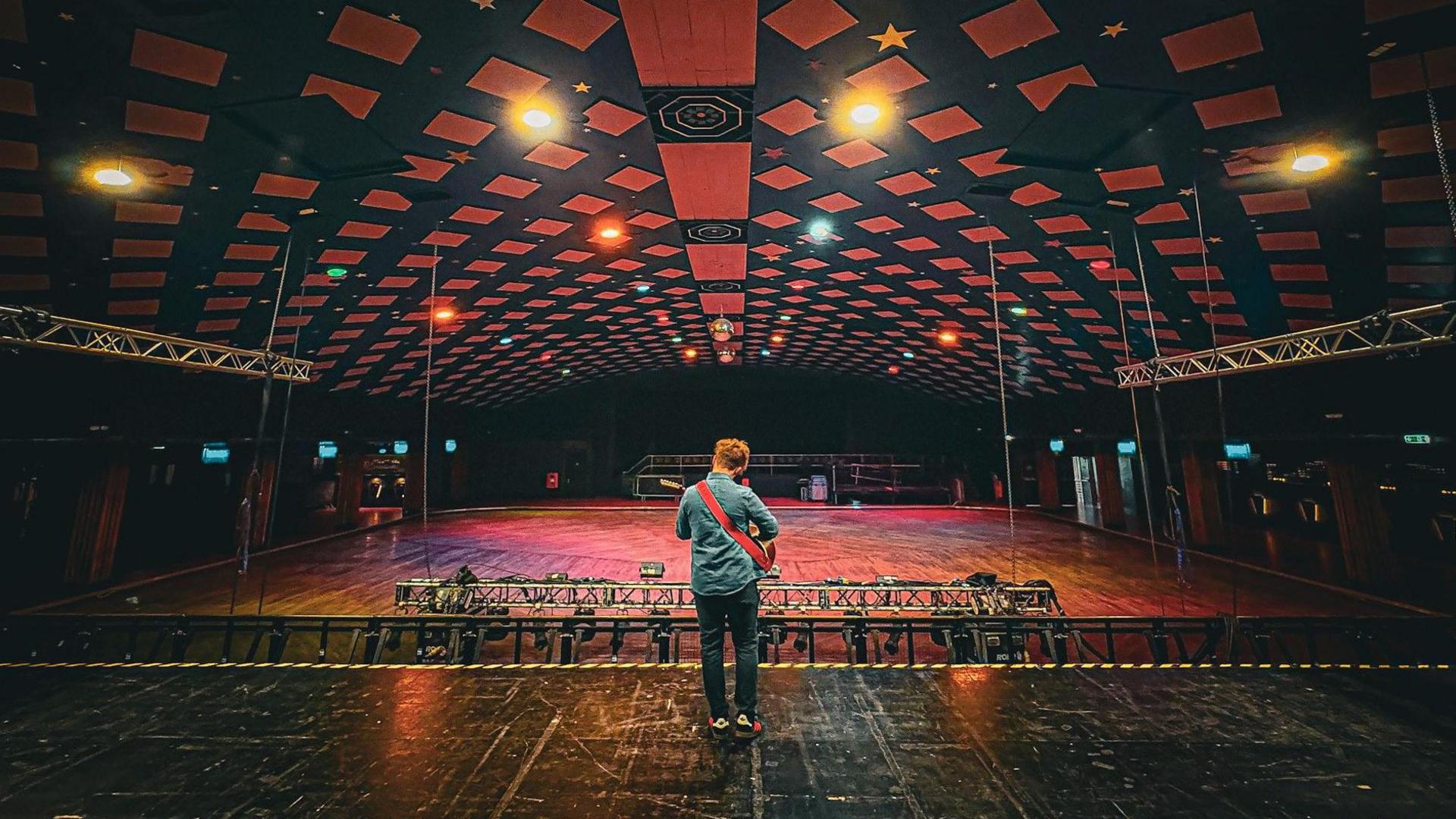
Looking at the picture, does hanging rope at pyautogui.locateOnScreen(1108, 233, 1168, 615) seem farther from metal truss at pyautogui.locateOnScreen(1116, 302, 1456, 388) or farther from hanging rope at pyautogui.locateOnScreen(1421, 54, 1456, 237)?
hanging rope at pyautogui.locateOnScreen(1421, 54, 1456, 237)

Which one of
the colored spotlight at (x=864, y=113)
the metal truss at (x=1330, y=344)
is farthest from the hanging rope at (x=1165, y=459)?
the colored spotlight at (x=864, y=113)

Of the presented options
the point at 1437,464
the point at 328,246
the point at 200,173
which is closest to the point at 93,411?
the point at 328,246

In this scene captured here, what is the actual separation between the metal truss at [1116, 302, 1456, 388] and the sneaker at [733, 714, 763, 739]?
275 inches

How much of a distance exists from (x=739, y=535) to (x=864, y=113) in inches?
152

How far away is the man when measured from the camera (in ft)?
9.37

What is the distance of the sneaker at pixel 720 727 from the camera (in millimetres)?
2889

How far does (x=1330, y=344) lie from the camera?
692 cm

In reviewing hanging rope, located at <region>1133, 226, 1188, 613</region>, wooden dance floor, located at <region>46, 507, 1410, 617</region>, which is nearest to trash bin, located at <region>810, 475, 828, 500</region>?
wooden dance floor, located at <region>46, 507, 1410, 617</region>

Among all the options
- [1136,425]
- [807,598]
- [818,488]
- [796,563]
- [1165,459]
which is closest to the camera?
[1136,425]

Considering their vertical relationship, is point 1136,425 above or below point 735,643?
above

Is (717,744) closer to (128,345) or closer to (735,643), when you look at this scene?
(735,643)

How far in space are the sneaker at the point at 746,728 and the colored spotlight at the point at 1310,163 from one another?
6.14m

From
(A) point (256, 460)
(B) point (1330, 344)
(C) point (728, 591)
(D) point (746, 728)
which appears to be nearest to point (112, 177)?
(A) point (256, 460)

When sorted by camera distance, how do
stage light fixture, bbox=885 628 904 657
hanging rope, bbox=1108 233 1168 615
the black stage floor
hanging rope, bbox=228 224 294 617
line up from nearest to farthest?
the black stage floor, stage light fixture, bbox=885 628 904 657, hanging rope, bbox=228 224 294 617, hanging rope, bbox=1108 233 1168 615
